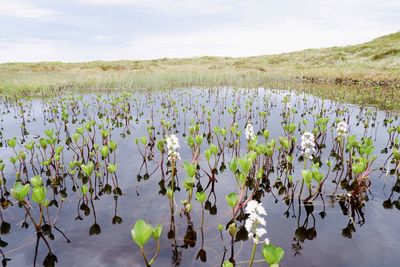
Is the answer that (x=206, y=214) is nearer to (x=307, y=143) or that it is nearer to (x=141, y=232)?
(x=141, y=232)

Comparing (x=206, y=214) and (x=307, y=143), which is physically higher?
(x=307, y=143)

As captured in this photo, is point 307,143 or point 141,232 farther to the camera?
point 307,143

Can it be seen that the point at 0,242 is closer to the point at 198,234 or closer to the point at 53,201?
the point at 53,201

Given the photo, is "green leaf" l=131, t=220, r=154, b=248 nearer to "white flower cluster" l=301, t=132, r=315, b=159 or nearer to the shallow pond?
the shallow pond

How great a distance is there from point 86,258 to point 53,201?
6.42 feet

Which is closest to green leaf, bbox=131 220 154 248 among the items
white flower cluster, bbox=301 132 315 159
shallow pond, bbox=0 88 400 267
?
shallow pond, bbox=0 88 400 267

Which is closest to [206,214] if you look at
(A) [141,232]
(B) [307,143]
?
(A) [141,232]

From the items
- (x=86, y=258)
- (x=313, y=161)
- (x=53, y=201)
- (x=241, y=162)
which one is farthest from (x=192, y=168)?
(x=313, y=161)

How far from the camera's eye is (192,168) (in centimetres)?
452

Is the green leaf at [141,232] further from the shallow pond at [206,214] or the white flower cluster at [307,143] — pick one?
the white flower cluster at [307,143]

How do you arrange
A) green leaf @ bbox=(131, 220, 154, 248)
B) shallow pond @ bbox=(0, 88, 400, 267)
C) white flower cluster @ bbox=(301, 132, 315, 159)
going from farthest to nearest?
white flower cluster @ bbox=(301, 132, 315, 159) → shallow pond @ bbox=(0, 88, 400, 267) → green leaf @ bbox=(131, 220, 154, 248)

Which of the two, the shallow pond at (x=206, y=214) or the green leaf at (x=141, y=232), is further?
the shallow pond at (x=206, y=214)

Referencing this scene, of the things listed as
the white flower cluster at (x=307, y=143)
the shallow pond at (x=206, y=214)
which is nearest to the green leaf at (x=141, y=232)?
the shallow pond at (x=206, y=214)

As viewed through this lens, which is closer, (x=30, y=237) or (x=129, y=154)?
(x=30, y=237)
